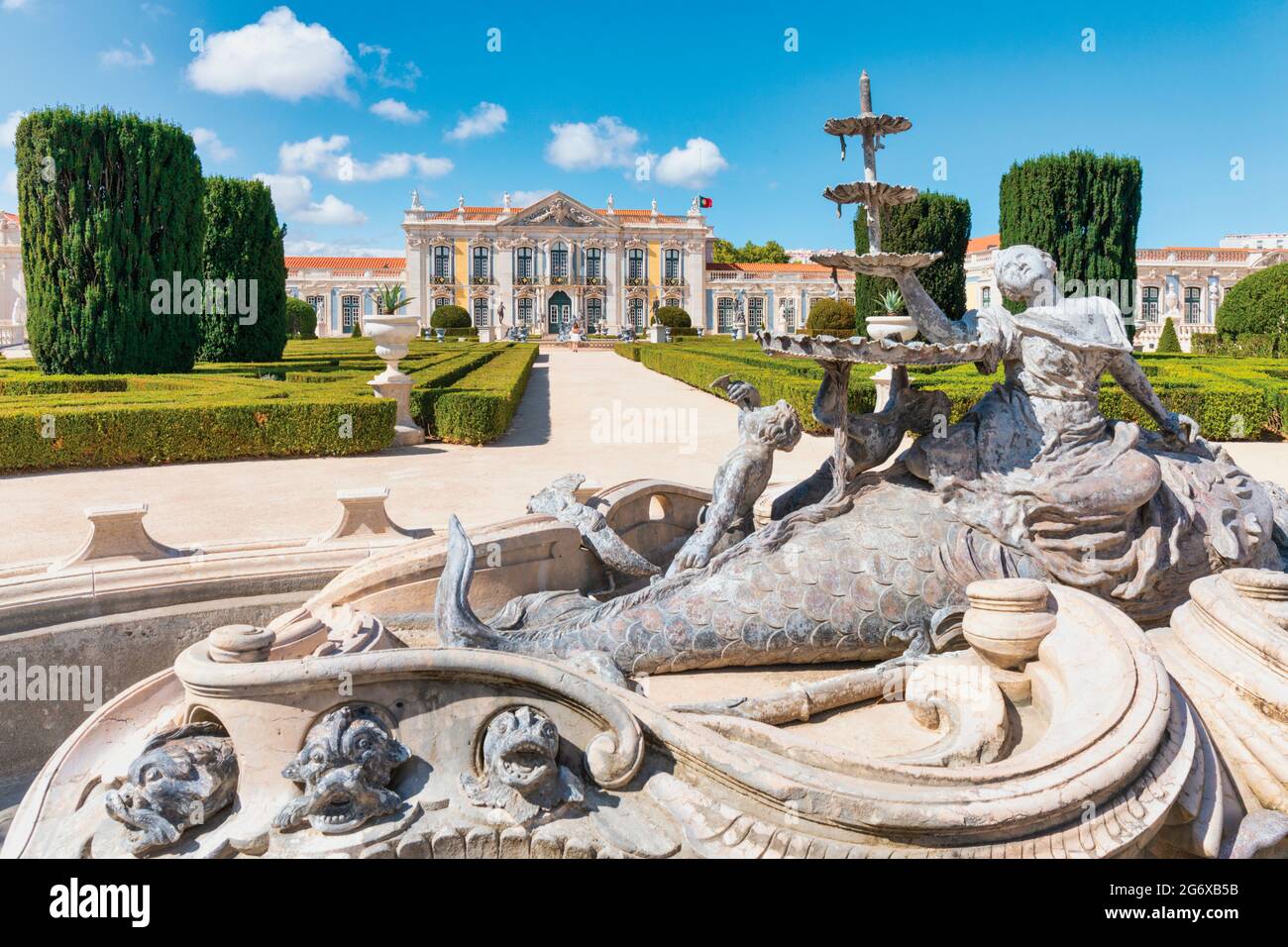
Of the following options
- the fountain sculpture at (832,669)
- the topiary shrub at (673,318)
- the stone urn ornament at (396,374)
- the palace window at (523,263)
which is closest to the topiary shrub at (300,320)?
the palace window at (523,263)

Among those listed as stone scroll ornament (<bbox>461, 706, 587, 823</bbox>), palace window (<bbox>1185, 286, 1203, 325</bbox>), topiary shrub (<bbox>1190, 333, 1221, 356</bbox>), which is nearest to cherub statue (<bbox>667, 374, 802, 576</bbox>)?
stone scroll ornament (<bbox>461, 706, 587, 823</bbox>)

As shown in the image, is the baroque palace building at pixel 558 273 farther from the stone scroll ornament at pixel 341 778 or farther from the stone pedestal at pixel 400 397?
the stone scroll ornament at pixel 341 778

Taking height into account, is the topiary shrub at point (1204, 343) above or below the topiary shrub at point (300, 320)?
below

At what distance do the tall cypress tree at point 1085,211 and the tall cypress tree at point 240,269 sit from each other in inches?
736

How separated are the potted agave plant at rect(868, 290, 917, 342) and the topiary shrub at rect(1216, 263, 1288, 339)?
15.5 metres

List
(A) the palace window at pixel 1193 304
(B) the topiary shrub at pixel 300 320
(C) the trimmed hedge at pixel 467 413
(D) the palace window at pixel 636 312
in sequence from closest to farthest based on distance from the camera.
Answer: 1. (C) the trimmed hedge at pixel 467 413
2. (B) the topiary shrub at pixel 300 320
3. (A) the palace window at pixel 1193 304
4. (D) the palace window at pixel 636 312

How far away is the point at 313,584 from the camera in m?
3.72

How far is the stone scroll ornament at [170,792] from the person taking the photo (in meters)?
1.99

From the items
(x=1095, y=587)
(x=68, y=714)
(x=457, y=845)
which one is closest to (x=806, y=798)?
(x=457, y=845)

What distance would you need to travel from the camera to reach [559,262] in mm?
67562

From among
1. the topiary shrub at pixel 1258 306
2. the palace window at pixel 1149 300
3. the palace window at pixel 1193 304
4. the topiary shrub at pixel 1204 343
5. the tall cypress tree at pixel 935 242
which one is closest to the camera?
the tall cypress tree at pixel 935 242

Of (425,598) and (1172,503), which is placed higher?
(1172,503)
